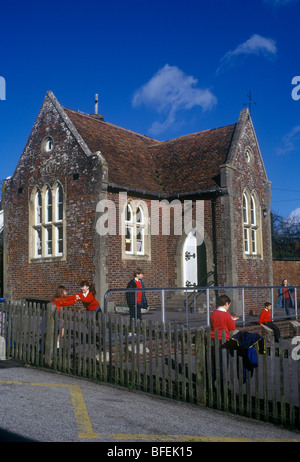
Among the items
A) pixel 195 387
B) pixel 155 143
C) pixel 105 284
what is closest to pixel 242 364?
pixel 195 387

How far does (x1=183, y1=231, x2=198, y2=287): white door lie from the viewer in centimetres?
1889

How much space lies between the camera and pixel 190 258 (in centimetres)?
1898

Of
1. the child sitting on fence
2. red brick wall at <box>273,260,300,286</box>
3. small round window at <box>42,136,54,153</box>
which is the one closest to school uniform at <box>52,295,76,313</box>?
the child sitting on fence

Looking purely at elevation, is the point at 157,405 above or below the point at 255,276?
below

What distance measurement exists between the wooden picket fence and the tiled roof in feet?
25.2

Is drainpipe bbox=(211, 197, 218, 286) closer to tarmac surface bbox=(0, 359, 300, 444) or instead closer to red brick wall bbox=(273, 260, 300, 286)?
red brick wall bbox=(273, 260, 300, 286)

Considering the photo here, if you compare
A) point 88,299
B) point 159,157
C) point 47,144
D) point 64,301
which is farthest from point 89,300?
point 159,157

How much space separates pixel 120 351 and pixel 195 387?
4.62 feet

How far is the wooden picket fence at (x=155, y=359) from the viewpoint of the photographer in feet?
20.8

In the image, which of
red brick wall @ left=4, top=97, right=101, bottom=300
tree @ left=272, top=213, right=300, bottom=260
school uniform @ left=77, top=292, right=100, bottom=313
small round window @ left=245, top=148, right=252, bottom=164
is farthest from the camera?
tree @ left=272, top=213, right=300, bottom=260

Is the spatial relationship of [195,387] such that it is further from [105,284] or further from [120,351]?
[105,284]

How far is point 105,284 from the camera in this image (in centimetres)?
1603

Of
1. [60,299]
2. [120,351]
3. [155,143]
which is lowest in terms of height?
[120,351]

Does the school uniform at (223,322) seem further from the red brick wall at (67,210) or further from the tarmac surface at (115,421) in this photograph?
the red brick wall at (67,210)
